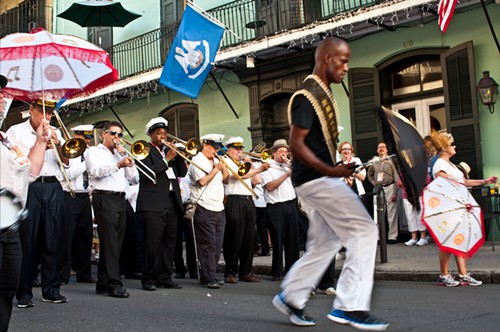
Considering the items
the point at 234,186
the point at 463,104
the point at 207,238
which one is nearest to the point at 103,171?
the point at 207,238

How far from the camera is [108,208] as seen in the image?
740cm

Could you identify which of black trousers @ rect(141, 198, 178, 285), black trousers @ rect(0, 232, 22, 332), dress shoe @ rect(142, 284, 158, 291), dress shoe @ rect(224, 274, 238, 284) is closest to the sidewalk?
dress shoe @ rect(224, 274, 238, 284)

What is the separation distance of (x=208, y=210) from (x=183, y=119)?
10.6 m

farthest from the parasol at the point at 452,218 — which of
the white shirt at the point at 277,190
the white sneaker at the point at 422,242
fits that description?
the white sneaker at the point at 422,242

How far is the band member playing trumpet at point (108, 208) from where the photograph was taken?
735 cm

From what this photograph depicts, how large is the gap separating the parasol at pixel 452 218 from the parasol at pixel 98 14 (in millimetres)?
12815

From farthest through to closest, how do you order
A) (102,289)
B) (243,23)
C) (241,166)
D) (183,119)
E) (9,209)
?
(183,119)
(243,23)
(241,166)
(102,289)
(9,209)

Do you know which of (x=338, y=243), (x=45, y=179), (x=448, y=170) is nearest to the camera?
(x=338, y=243)

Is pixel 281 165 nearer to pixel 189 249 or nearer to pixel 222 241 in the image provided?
pixel 222 241

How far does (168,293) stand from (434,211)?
332cm

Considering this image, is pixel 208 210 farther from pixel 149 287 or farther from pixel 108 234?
pixel 108 234

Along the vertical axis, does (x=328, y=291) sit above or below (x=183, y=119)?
below

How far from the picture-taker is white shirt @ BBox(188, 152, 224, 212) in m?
8.81

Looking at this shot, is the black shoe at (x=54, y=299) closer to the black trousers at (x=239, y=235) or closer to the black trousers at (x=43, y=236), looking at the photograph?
→ the black trousers at (x=43, y=236)
